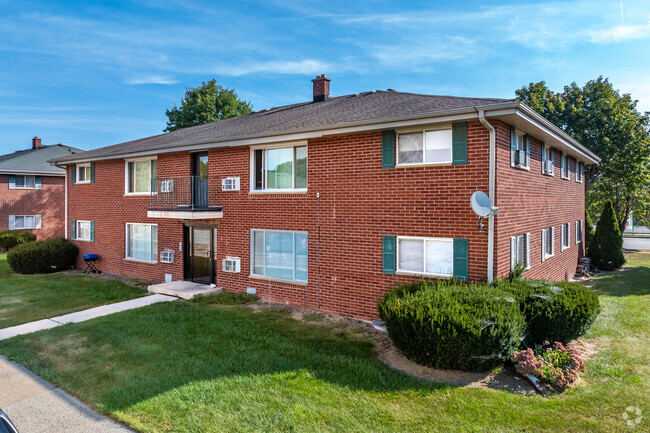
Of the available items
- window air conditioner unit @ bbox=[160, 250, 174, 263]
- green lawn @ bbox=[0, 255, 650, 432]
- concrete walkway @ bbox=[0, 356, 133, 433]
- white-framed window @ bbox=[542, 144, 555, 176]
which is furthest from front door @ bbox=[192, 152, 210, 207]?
white-framed window @ bbox=[542, 144, 555, 176]

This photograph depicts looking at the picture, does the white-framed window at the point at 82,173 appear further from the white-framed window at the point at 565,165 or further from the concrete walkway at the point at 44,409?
the white-framed window at the point at 565,165

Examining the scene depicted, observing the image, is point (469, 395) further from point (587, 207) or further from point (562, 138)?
point (587, 207)

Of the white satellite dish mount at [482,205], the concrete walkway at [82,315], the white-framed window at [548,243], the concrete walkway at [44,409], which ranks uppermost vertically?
the white satellite dish mount at [482,205]

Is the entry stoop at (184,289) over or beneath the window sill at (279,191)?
beneath

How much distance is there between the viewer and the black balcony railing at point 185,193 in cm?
1276

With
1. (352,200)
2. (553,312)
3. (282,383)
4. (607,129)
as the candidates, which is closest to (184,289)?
(352,200)

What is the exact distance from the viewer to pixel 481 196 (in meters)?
7.84

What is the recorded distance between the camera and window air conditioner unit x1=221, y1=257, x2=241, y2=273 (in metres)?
12.1

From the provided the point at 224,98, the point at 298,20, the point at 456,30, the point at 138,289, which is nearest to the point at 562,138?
the point at 456,30

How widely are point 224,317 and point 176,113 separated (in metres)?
33.4

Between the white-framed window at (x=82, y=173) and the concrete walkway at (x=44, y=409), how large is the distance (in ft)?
41.1

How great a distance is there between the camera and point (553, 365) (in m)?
6.46

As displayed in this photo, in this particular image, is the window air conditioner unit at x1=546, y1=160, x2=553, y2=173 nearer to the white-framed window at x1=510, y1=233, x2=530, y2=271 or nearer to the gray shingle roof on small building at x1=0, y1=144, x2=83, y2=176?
the white-framed window at x1=510, y1=233, x2=530, y2=271

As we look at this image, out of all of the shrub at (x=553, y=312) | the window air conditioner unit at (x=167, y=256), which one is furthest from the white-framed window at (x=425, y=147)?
the window air conditioner unit at (x=167, y=256)
